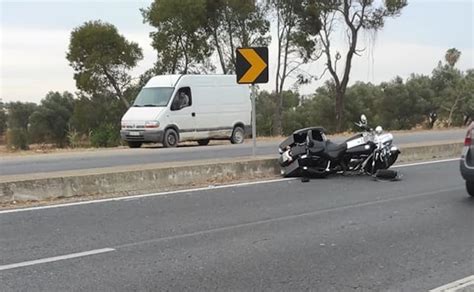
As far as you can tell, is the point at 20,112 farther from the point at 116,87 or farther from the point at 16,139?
the point at 16,139

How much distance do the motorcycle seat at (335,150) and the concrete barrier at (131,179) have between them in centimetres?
122

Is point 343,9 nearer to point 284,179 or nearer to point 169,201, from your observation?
point 284,179

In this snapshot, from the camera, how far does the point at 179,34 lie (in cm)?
3772

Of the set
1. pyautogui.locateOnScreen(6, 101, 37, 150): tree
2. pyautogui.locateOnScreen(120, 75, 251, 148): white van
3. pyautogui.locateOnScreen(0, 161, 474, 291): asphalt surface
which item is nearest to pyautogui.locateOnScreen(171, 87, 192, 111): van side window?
pyautogui.locateOnScreen(120, 75, 251, 148): white van

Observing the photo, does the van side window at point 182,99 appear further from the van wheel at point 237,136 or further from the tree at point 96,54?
the tree at point 96,54

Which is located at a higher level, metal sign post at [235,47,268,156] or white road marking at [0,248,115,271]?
metal sign post at [235,47,268,156]

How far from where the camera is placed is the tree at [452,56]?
196 feet

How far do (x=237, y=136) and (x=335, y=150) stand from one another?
12.9m

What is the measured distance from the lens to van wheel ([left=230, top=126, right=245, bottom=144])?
24.6 m

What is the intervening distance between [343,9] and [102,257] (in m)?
32.7

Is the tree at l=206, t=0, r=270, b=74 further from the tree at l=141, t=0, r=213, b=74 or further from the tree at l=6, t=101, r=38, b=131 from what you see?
the tree at l=6, t=101, r=38, b=131

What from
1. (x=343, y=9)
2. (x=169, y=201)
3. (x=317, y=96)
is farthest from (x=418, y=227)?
(x=317, y=96)

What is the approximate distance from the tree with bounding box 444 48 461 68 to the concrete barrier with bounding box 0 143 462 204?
51.4 metres

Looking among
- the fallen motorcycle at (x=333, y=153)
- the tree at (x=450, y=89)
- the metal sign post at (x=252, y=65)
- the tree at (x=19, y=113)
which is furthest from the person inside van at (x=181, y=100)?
the tree at (x=450, y=89)
